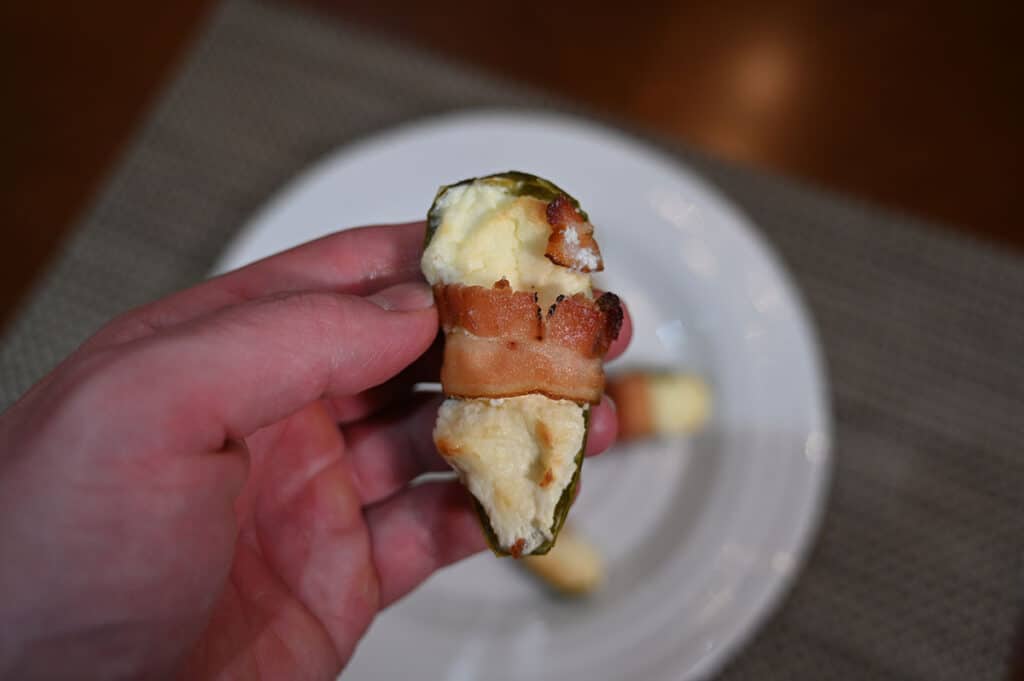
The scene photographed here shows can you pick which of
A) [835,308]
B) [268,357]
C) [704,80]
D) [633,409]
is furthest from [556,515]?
[704,80]

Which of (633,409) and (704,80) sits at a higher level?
(704,80)

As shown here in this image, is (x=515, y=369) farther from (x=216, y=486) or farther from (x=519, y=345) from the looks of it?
(x=216, y=486)

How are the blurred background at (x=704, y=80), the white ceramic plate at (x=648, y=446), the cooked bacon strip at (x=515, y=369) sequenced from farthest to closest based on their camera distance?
the blurred background at (x=704, y=80) < the white ceramic plate at (x=648, y=446) < the cooked bacon strip at (x=515, y=369)

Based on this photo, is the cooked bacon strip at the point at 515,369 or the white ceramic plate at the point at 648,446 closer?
the cooked bacon strip at the point at 515,369

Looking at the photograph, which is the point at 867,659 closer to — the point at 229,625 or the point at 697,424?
the point at 697,424

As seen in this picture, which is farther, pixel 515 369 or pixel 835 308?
pixel 835 308

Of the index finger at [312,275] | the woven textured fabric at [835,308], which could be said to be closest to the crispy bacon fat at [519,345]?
the index finger at [312,275]

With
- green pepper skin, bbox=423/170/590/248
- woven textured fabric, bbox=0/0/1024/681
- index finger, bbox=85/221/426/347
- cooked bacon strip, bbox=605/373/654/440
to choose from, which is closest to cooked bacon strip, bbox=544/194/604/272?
green pepper skin, bbox=423/170/590/248

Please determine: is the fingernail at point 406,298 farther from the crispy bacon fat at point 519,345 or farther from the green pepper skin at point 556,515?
the green pepper skin at point 556,515
